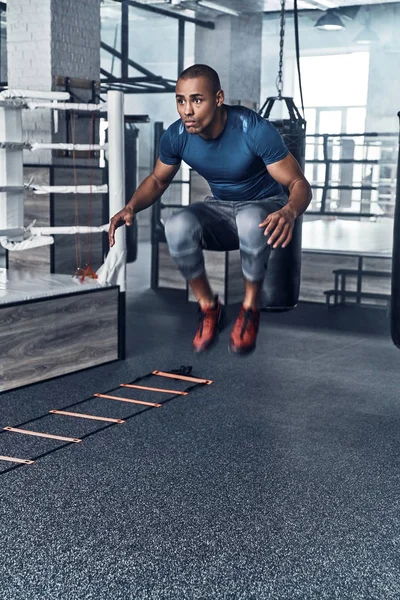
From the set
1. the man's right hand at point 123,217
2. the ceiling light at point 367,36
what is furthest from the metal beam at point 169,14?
the man's right hand at point 123,217

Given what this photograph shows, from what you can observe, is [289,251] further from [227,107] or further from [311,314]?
[311,314]

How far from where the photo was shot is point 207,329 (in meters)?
2.47

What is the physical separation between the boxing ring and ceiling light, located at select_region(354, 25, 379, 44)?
6.40 meters

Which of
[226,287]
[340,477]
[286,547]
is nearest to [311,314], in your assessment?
[226,287]

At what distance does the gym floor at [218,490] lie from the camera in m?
2.41

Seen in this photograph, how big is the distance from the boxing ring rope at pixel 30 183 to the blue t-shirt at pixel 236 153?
2.32 meters

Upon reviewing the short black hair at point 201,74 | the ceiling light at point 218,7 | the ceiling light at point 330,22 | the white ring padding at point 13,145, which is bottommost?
the white ring padding at point 13,145

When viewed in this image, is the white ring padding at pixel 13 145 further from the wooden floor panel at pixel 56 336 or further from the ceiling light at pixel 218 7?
the ceiling light at pixel 218 7

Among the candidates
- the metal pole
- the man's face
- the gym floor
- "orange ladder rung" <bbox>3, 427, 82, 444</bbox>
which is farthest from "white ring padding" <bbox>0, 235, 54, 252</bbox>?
the man's face

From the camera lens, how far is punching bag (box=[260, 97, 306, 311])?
340cm

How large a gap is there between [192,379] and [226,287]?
2619 millimetres

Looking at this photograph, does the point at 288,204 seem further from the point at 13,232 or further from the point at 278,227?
the point at 13,232

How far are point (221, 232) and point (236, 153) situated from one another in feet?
0.90

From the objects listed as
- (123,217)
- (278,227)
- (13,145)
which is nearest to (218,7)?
(13,145)
